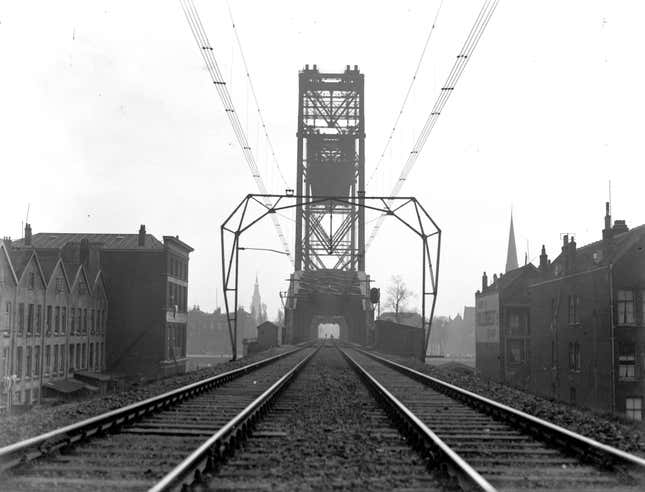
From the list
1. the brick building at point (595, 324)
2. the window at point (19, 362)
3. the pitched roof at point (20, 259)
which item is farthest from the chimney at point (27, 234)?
the brick building at point (595, 324)

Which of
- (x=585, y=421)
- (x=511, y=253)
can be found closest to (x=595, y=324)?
(x=585, y=421)

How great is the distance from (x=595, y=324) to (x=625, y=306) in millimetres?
1670

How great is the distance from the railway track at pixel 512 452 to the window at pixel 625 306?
26021mm

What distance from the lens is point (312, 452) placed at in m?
7.32

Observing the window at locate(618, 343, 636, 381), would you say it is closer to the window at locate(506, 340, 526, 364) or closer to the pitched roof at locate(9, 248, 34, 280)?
the window at locate(506, 340, 526, 364)

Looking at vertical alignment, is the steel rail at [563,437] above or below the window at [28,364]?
above

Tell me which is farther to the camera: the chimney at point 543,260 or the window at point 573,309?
the chimney at point 543,260

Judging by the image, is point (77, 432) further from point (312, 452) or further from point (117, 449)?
point (312, 452)

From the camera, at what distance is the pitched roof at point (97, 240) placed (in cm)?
5512

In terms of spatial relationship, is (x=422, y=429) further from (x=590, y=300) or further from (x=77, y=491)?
(x=590, y=300)

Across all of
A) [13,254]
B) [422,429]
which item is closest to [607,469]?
[422,429]

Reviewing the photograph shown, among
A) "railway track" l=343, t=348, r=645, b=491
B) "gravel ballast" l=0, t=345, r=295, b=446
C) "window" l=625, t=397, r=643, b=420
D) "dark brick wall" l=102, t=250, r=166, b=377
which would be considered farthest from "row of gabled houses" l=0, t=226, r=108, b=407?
"railway track" l=343, t=348, r=645, b=491

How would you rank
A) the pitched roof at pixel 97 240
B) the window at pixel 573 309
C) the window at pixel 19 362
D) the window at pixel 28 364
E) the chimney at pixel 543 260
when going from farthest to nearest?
the pitched roof at pixel 97 240 → the chimney at pixel 543 260 → the window at pixel 573 309 → the window at pixel 28 364 → the window at pixel 19 362

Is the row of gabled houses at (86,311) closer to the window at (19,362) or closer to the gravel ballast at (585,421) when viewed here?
the window at (19,362)
